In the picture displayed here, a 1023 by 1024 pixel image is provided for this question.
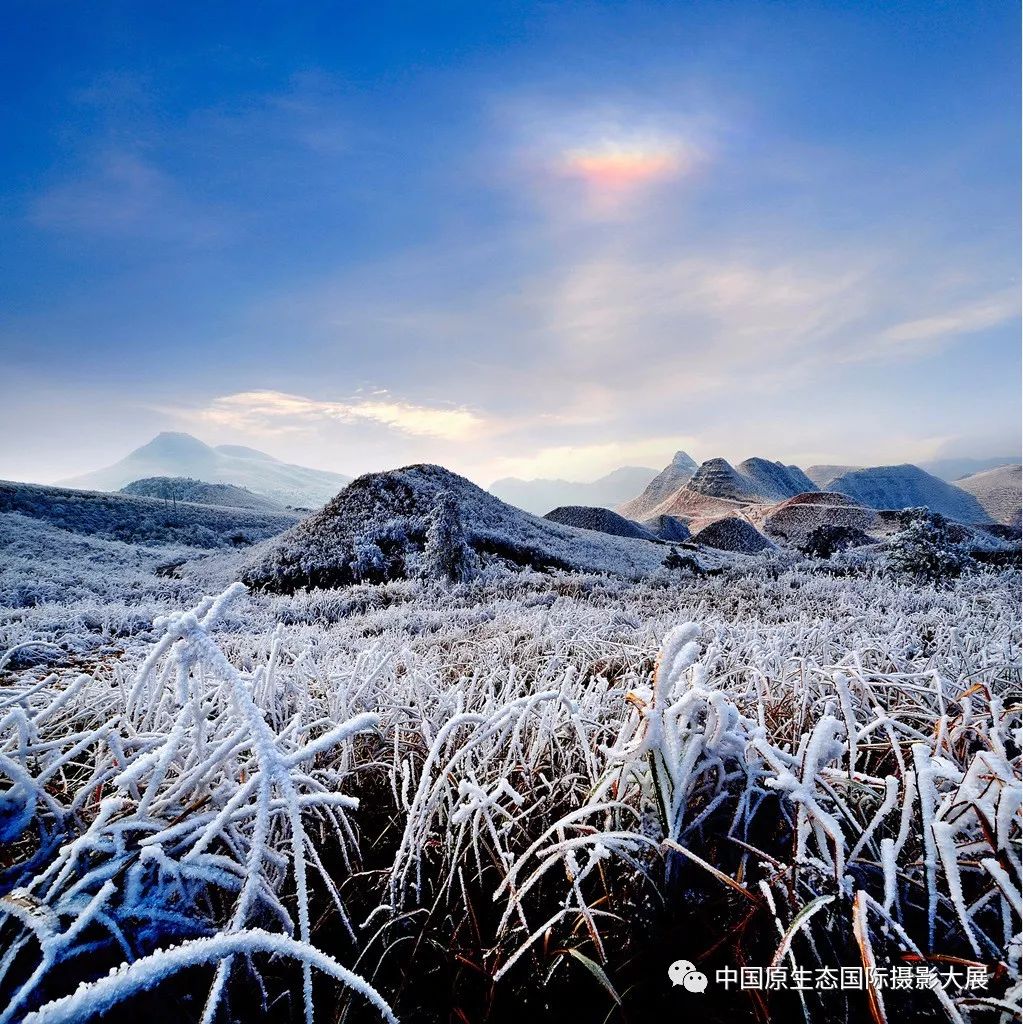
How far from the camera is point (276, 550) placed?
48.5 ft

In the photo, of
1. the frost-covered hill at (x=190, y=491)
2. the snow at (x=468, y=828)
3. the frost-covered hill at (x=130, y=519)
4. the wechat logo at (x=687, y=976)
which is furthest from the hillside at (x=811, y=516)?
the frost-covered hill at (x=190, y=491)

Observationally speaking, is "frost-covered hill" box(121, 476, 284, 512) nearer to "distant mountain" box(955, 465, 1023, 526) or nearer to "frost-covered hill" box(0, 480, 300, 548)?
"frost-covered hill" box(0, 480, 300, 548)

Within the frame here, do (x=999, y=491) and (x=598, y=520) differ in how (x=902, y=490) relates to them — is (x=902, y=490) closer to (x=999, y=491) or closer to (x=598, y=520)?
(x=999, y=491)

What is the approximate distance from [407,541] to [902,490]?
6012cm

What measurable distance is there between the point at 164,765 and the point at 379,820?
29.7 inches

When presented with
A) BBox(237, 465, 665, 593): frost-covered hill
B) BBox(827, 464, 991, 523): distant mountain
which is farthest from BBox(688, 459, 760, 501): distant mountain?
BBox(237, 465, 665, 593): frost-covered hill

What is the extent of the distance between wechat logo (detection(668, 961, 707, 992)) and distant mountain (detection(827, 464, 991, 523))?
60883mm

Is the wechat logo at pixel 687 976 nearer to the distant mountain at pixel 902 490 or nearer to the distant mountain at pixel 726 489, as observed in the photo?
the distant mountain at pixel 726 489

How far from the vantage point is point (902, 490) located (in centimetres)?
5616

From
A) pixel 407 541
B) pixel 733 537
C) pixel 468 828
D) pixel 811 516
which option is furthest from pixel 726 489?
pixel 468 828

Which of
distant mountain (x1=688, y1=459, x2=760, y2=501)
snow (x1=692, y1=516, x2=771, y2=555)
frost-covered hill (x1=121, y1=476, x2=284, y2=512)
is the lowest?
snow (x1=692, y1=516, x2=771, y2=555)

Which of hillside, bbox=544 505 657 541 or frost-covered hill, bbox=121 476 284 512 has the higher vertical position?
frost-covered hill, bbox=121 476 284 512

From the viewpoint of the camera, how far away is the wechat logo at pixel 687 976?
3.58 ft

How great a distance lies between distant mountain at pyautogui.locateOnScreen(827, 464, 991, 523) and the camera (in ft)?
171
